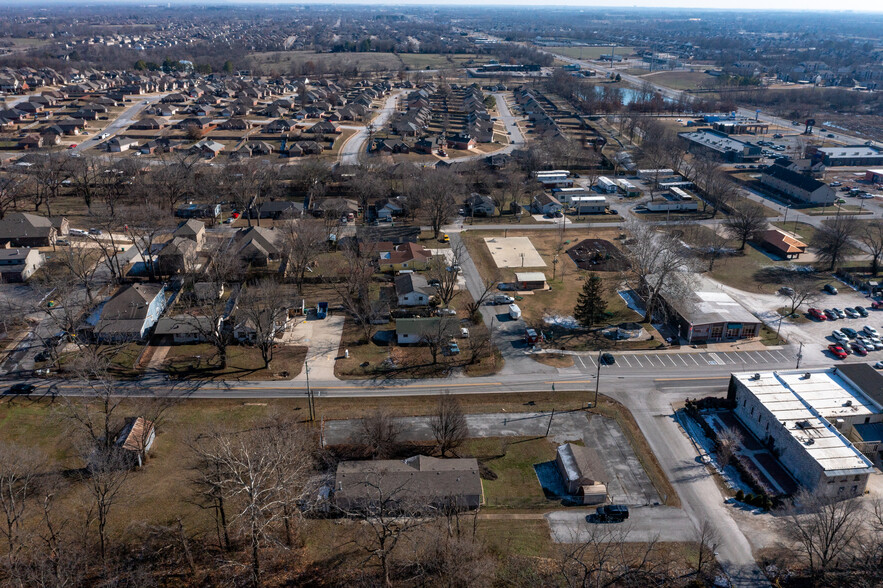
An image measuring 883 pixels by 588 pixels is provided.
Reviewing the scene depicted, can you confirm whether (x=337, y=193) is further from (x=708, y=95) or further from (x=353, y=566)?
(x=708, y=95)

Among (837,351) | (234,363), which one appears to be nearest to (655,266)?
(837,351)

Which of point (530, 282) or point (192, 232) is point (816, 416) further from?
point (192, 232)

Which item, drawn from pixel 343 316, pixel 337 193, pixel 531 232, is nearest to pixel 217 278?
pixel 343 316

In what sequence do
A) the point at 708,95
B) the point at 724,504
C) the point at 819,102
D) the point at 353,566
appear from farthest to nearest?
the point at 708,95
the point at 819,102
the point at 724,504
the point at 353,566

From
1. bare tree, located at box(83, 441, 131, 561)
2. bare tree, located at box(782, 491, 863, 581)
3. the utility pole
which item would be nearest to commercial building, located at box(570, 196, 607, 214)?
the utility pole

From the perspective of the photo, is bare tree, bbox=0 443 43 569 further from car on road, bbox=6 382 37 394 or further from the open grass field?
the open grass field
